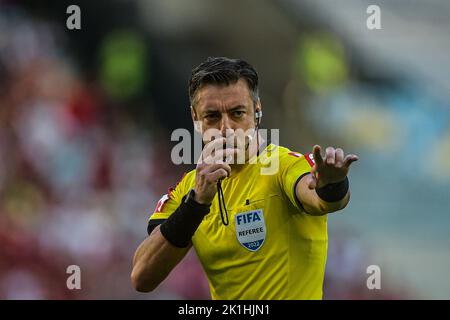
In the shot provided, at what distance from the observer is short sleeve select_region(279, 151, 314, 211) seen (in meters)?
2.76

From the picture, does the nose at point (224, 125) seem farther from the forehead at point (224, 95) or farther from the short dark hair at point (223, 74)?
the short dark hair at point (223, 74)

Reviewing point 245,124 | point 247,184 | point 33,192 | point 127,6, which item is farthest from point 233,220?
point 127,6

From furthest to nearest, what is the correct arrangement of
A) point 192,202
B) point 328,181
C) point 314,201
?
point 192,202, point 314,201, point 328,181

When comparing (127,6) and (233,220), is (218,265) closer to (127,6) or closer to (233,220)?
(233,220)

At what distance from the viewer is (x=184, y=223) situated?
111 inches

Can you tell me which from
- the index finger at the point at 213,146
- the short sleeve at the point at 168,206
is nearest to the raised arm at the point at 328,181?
the index finger at the point at 213,146

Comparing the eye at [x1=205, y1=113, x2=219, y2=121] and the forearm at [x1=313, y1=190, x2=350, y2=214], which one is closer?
the forearm at [x1=313, y1=190, x2=350, y2=214]

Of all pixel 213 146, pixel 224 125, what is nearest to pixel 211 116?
pixel 224 125

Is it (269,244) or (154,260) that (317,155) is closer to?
(269,244)

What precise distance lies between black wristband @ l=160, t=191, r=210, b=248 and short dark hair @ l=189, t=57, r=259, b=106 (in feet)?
1.83

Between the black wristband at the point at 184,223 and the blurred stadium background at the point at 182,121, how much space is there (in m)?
3.88

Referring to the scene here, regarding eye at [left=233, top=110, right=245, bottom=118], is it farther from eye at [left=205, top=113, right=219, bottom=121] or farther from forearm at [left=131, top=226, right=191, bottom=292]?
forearm at [left=131, top=226, right=191, bottom=292]

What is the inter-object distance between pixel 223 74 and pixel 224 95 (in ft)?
0.35

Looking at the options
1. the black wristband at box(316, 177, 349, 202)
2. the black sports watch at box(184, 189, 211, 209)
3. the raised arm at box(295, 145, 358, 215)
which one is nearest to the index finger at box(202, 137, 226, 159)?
the black sports watch at box(184, 189, 211, 209)
